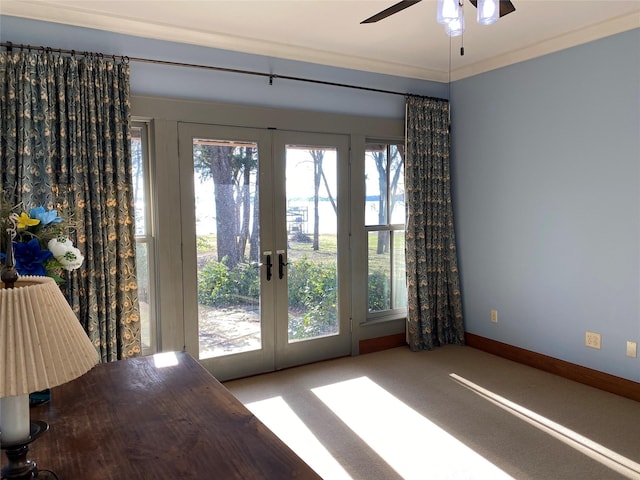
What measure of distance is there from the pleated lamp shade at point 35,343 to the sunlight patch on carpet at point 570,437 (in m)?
2.85

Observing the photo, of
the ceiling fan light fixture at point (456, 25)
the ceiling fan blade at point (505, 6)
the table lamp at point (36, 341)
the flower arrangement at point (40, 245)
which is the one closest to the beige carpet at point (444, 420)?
the flower arrangement at point (40, 245)

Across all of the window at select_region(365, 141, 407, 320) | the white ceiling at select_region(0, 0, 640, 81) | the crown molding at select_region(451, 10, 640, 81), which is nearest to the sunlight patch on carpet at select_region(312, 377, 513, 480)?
the window at select_region(365, 141, 407, 320)

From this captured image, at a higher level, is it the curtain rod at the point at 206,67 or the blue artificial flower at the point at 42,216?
the curtain rod at the point at 206,67

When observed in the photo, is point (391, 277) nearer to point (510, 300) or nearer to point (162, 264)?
point (510, 300)

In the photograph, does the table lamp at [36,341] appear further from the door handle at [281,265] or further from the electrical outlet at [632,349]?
the electrical outlet at [632,349]

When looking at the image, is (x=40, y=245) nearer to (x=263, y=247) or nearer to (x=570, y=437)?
(x=263, y=247)

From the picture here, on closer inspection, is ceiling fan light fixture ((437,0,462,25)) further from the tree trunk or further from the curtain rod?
the tree trunk

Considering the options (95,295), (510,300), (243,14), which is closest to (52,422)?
(95,295)

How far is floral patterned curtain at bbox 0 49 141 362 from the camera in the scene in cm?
296

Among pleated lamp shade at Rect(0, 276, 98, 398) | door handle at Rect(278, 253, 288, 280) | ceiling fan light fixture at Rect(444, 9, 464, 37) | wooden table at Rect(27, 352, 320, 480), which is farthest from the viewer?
door handle at Rect(278, 253, 288, 280)

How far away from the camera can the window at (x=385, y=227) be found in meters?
4.56

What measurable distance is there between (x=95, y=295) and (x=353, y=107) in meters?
2.68

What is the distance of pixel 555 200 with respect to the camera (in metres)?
3.93

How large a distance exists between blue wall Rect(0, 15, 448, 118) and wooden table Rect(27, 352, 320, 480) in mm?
2473
